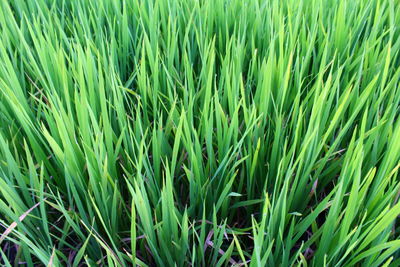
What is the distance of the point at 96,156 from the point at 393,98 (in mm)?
519

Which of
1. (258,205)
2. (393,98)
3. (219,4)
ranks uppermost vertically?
(219,4)

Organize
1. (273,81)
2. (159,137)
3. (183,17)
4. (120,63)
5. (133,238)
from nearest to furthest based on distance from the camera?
(133,238) → (159,137) → (273,81) → (120,63) → (183,17)

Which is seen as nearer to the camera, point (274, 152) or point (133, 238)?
point (133, 238)

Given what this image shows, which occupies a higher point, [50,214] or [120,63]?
[120,63]

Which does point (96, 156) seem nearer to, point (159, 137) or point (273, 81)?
point (159, 137)

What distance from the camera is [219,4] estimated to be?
960 mm

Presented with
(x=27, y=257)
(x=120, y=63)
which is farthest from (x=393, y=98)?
(x=27, y=257)

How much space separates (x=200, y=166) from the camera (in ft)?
2.02

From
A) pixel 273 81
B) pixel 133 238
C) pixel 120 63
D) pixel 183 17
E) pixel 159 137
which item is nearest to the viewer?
pixel 133 238

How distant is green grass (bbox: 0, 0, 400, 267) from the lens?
0.53m

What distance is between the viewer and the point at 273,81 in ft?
2.42

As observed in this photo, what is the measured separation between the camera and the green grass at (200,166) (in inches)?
20.8

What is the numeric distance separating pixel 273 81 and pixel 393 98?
0.21m

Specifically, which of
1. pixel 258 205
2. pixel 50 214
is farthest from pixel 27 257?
pixel 258 205
